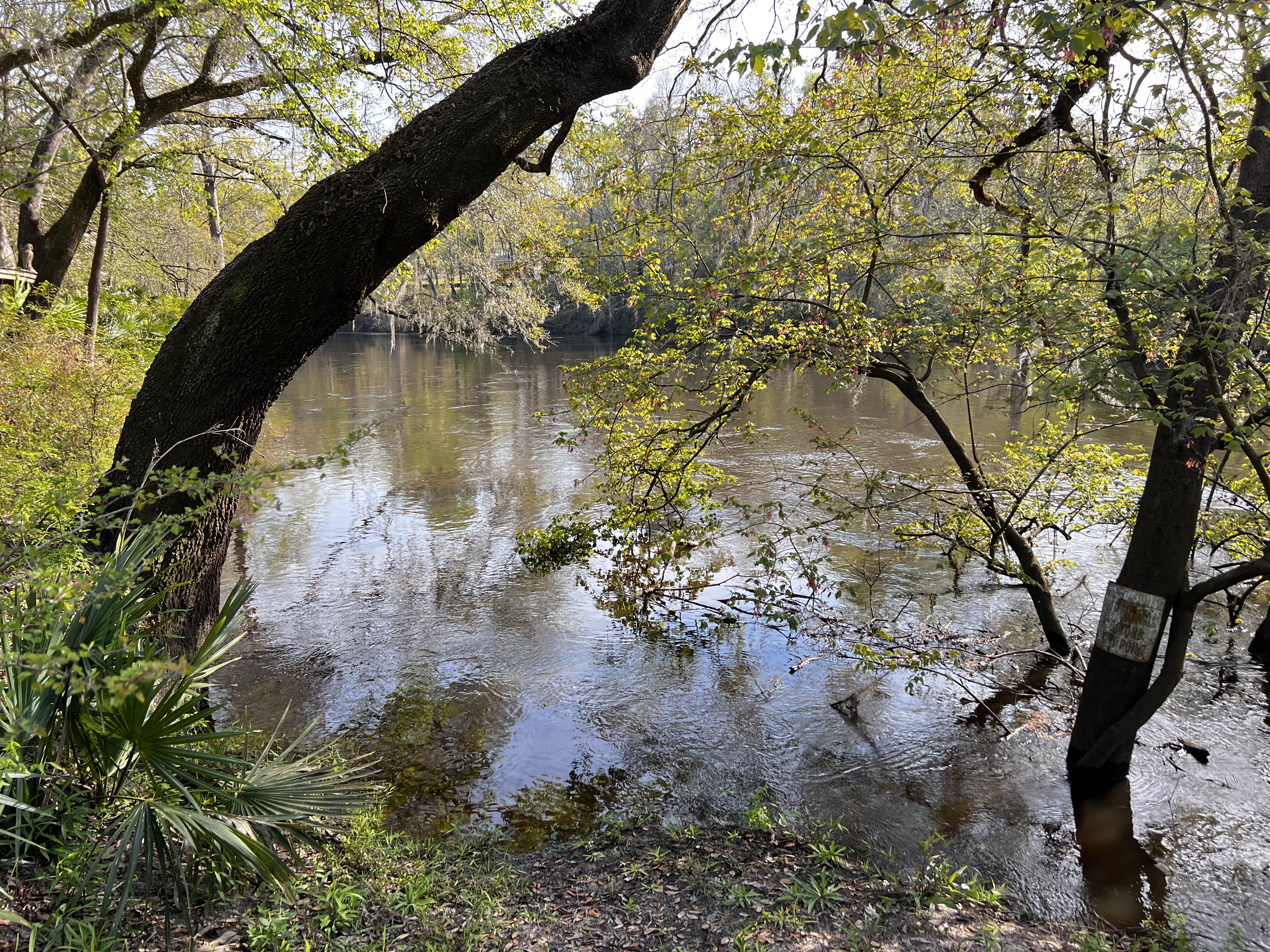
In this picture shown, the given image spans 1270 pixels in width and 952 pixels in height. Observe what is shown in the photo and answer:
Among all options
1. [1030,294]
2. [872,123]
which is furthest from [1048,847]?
[872,123]

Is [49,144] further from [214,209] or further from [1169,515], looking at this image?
[1169,515]

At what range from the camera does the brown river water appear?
174 inches

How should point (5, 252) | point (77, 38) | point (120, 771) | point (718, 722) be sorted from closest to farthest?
point (120, 771) < point (718, 722) < point (77, 38) < point (5, 252)

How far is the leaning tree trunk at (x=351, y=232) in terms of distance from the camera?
3.89m

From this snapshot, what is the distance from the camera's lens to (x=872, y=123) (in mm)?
6133

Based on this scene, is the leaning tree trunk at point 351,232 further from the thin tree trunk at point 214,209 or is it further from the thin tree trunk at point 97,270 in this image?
the thin tree trunk at point 97,270

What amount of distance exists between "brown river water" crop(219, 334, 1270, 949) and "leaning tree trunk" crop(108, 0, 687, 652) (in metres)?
0.81

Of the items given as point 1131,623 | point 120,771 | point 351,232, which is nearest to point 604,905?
point 120,771

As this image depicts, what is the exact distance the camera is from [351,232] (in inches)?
153

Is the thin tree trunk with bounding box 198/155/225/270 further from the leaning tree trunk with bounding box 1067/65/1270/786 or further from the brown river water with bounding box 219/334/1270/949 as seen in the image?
the leaning tree trunk with bounding box 1067/65/1270/786

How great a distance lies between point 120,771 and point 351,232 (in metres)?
2.82

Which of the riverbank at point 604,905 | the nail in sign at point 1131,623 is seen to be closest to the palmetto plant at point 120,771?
the riverbank at point 604,905

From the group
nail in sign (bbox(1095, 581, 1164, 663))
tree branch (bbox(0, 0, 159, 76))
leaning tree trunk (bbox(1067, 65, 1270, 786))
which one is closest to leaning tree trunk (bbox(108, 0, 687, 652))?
leaning tree trunk (bbox(1067, 65, 1270, 786))

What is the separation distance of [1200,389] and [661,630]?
17.2 ft
